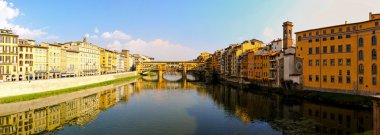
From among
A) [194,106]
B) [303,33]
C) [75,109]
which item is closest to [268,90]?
[303,33]

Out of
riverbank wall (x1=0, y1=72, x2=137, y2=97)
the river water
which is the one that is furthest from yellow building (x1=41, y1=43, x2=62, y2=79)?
the river water

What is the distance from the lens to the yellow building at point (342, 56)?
1793 inches

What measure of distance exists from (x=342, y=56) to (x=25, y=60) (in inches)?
3222

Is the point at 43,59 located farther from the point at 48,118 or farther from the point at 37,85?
the point at 48,118

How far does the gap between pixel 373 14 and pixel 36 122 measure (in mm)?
64414

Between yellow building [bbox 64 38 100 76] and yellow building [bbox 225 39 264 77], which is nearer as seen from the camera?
yellow building [bbox 225 39 264 77]

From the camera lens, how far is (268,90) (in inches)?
2650

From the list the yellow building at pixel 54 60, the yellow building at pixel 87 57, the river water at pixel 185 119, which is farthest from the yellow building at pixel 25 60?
the yellow building at pixel 87 57

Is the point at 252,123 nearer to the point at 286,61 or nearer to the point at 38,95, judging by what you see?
the point at 286,61

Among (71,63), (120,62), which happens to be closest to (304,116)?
(71,63)

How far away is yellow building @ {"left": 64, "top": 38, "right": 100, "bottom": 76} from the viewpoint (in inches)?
4166

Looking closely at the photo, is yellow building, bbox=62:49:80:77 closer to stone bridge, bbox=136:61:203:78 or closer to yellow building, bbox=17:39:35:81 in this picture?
yellow building, bbox=17:39:35:81

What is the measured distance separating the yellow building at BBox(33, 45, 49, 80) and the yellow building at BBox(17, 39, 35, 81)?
5.92 ft

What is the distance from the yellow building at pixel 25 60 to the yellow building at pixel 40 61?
1803 mm
